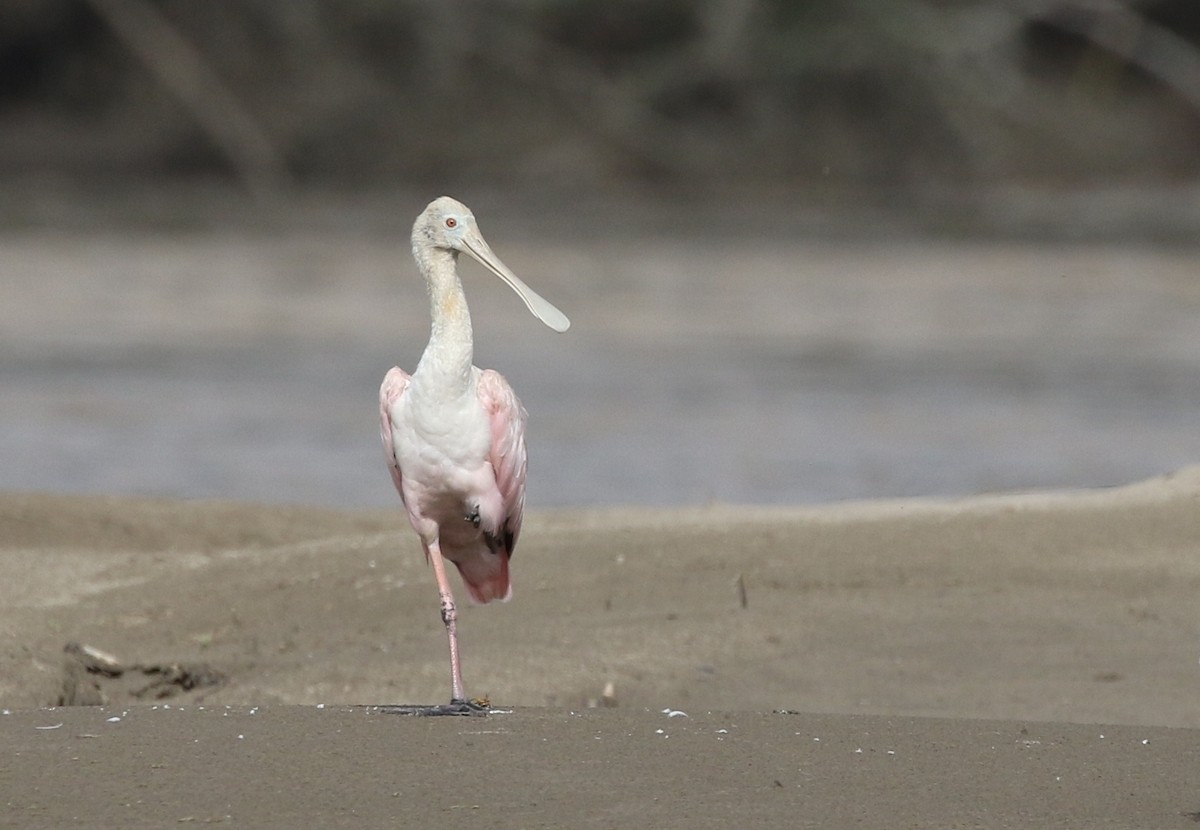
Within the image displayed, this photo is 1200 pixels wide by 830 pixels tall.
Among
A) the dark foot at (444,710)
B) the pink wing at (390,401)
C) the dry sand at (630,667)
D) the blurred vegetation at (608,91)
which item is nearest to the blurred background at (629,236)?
the blurred vegetation at (608,91)

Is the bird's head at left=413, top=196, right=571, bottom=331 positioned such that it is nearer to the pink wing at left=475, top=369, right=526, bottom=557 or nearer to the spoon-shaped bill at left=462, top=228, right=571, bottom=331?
the spoon-shaped bill at left=462, top=228, right=571, bottom=331

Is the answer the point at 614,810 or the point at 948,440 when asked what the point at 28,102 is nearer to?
the point at 948,440

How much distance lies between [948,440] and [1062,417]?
1.03 meters

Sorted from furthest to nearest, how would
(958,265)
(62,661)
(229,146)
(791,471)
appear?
(229,146) → (958,265) → (791,471) → (62,661)

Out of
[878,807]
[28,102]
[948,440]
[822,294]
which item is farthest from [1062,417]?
[28,102]

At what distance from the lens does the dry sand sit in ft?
13.4

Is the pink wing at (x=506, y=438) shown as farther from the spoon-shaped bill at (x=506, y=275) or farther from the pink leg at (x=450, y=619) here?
the spoon-shaped bill at (x=506, y=275)

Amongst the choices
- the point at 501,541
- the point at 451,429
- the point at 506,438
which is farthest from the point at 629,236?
the point at 451,429

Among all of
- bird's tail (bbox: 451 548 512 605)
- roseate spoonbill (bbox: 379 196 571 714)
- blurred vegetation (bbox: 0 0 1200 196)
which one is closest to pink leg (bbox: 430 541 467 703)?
roseate spoonbill (bbox: 379 196 571 714)

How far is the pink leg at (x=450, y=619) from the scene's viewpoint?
5168 millimetres

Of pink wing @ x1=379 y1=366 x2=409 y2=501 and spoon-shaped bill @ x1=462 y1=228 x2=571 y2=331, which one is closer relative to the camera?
pink wing @ x1=379 y1=366 x2=409 y2=501

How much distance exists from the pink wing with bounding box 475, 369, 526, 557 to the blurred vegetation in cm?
1729

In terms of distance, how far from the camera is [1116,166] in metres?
24.1

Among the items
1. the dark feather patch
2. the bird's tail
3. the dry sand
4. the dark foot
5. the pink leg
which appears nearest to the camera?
the dry sand
